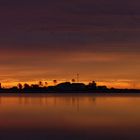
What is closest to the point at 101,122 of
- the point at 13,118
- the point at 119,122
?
the point at 119,122

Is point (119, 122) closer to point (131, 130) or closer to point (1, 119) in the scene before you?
point (131, 130)

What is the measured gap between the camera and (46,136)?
110 ft

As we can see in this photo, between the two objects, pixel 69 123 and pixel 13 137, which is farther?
pixel 69 123

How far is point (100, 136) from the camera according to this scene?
33500 millimetres

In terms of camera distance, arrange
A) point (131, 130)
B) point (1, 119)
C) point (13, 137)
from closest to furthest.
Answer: point (13, 137)
point (131, 130)
point (1, 119)

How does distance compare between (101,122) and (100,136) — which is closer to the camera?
(100,136)

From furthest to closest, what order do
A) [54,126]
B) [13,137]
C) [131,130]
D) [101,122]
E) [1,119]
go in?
[1,119]
[101,122]
[54,126]
[131,130]
[13,137]

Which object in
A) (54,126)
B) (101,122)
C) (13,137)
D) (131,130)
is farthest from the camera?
(101,122)

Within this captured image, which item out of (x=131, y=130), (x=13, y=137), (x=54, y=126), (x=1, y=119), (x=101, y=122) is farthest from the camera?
(x=1, y=119)

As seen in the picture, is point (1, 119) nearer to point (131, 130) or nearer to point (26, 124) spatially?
point (26, 124)

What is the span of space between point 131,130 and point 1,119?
1567 cm

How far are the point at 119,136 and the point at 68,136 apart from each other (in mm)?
3628

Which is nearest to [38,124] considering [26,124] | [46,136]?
[26,124]

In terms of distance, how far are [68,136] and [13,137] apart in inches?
154
